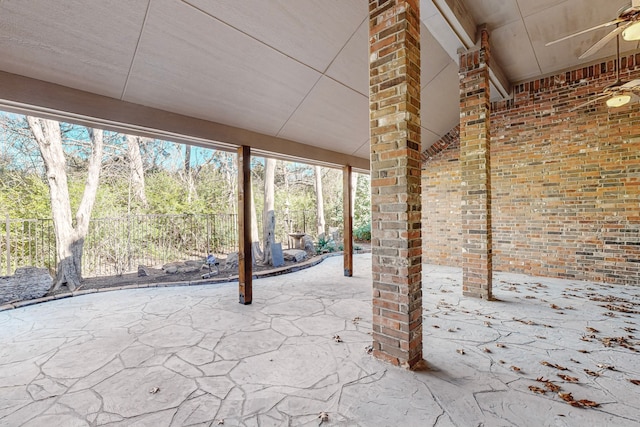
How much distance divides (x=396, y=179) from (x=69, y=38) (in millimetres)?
2874

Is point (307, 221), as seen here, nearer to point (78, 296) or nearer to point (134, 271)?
point (134, 271)

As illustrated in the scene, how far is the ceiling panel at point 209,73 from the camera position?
245 cm

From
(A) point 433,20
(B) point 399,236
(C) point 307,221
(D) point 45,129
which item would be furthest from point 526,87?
(D) point 45,129

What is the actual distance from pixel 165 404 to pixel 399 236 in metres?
2.04

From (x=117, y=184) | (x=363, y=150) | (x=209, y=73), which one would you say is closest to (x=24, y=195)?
(x=117, y=184)

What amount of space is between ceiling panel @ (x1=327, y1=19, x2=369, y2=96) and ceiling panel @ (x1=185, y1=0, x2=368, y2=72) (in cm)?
9

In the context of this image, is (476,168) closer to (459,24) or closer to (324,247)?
Result: (459,24)

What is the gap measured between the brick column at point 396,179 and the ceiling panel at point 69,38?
78.7 inches

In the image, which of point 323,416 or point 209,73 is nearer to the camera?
point 323,416

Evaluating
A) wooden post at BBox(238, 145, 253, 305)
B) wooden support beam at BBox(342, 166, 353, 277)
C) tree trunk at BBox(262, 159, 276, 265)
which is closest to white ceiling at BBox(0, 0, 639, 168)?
wooden post at BBox(238, 145, 253, 305)

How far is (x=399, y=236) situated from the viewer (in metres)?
2.21

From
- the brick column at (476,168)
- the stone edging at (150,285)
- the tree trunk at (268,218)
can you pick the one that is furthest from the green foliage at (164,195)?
the brick column at (476,168)

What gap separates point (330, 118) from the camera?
14.0ft

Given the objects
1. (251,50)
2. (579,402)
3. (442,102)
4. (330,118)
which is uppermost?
(442,102)
